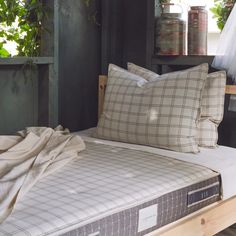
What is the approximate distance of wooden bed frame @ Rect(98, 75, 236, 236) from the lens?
1938 mm

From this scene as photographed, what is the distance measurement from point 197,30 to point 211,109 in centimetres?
64

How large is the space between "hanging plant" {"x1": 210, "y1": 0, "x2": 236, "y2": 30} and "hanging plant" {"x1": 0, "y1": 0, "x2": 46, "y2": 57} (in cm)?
106

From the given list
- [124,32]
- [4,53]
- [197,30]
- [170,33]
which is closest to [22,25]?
[4,53]

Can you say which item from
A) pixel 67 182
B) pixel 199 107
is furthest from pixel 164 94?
pixel 67 182

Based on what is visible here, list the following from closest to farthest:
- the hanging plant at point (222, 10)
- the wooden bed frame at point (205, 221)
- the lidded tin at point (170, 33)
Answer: the wooden bed frame at point (205, 221)
the hanging plant at point (222, 10)
the lidded tin at point (170, 33)

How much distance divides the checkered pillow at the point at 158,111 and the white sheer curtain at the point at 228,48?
34 cm

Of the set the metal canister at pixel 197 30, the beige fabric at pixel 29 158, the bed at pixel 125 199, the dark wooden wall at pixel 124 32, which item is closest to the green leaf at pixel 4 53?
the beige fabric at pixel 29 158

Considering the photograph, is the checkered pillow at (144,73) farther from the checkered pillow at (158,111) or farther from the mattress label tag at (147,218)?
the mattress label tag at (147,218)

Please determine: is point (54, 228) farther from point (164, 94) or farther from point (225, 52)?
point (225, 52)

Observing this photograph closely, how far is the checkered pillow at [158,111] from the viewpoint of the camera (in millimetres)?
2422

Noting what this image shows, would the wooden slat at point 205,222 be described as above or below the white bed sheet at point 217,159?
below

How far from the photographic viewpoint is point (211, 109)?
2562 millimetres

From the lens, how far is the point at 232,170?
2297mm

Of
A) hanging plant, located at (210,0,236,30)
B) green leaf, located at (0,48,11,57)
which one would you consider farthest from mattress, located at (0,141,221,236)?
hanging plant, located at (210,0,236,30)
